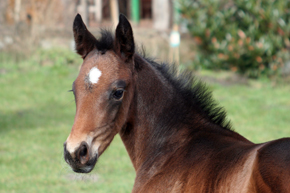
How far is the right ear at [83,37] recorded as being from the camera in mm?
2908

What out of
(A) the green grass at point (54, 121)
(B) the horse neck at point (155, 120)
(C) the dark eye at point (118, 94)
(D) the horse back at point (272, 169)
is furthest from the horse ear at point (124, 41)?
(D) the horse back at point (272, 169)

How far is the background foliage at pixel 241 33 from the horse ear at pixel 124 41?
7757 mm

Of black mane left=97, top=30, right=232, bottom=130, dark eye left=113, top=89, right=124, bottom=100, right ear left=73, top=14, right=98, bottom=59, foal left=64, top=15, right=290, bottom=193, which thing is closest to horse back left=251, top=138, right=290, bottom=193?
foal left=64, top=15, right=290, bottom=193

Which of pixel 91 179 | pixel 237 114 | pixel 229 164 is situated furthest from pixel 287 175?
pixel 237 114

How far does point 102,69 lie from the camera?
270 centimetres

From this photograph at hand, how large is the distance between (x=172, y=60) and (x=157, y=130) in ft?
25.0

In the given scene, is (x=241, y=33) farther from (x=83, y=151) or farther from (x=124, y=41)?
(x=83, y=151)

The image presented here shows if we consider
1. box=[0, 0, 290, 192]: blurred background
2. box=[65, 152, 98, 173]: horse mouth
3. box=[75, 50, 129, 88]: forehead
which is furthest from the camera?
box=[0, 0, 290, 192]: blurred background

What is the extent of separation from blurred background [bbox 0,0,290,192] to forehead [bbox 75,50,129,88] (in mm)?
3710

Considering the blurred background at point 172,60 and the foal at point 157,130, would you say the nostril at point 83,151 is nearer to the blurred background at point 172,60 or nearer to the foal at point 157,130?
the foal at point 157,130

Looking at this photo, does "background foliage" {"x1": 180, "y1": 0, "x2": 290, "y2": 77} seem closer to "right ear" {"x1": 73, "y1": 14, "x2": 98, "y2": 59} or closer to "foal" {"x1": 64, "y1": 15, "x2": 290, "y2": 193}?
"foal" {"x1": 64, "y1": 15, "x2": 290, "y2": 193}

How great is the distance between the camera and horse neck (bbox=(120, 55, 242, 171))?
2939 millimetres

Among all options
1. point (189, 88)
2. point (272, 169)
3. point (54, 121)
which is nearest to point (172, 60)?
point (54, 121)

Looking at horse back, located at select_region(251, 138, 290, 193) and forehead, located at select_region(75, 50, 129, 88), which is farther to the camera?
forehead, located at select_region(75, 50, 129, 88)
